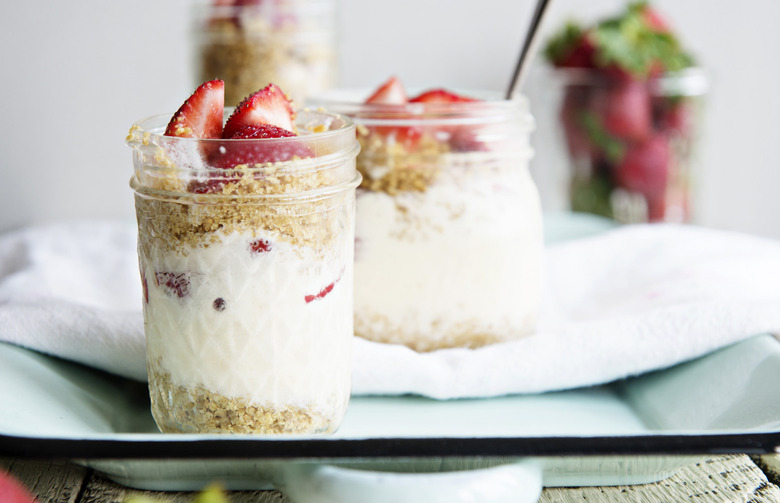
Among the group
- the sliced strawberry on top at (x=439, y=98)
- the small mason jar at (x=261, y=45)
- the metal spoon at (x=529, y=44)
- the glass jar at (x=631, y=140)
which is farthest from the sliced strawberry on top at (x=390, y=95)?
the glass jar at (x=631, y=140)

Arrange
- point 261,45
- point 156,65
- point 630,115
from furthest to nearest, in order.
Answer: point 156,65
point 630,115
point 261,45

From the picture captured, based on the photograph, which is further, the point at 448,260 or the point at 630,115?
the point at 630,115

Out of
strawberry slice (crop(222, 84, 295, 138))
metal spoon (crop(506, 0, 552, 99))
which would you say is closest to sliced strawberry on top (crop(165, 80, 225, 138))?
strawberry slice (crop(222, 84, 295, 138))

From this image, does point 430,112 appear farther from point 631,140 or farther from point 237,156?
point 631,140

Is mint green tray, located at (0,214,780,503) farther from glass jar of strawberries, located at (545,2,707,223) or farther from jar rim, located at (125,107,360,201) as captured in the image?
glass jar of strawberries, located at (545,2,707,223)

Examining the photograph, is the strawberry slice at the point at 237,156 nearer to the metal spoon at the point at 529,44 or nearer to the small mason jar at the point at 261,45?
the metal spoon at the point at 529,44

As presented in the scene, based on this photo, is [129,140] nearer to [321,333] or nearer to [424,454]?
[321,333]

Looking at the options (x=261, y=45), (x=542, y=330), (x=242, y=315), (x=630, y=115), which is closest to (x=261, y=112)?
(x=242, y=315)
